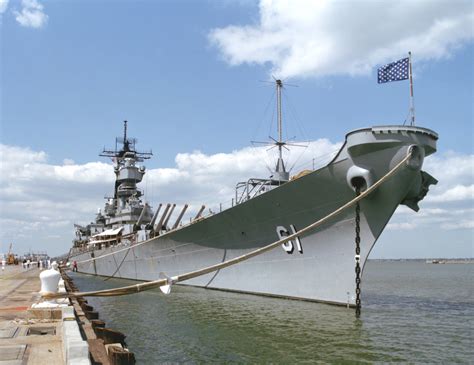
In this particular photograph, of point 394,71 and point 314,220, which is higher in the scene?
point 394,71

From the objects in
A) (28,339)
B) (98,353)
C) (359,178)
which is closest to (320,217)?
(359,178)

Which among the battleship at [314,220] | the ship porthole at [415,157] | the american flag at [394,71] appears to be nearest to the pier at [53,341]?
the battleship at [314,220]

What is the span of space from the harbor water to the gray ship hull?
694mm

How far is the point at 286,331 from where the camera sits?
31.7ft

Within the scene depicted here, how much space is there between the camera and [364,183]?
11.3m

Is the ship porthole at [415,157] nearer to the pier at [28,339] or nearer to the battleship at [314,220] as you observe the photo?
the battleship at [314,220]

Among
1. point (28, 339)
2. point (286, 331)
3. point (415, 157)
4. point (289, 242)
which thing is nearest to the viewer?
point (28, 339)

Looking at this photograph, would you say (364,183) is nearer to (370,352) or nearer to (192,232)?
(370,352)

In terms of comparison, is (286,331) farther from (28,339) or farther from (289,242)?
(28,339)

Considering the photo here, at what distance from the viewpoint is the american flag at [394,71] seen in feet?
37.1

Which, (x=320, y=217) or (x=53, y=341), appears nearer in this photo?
(x=53, y=341)

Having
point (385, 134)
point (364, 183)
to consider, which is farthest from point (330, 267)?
point (385, 134)

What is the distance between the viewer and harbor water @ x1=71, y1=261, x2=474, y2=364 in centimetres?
794

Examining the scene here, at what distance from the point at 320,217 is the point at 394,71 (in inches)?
172
